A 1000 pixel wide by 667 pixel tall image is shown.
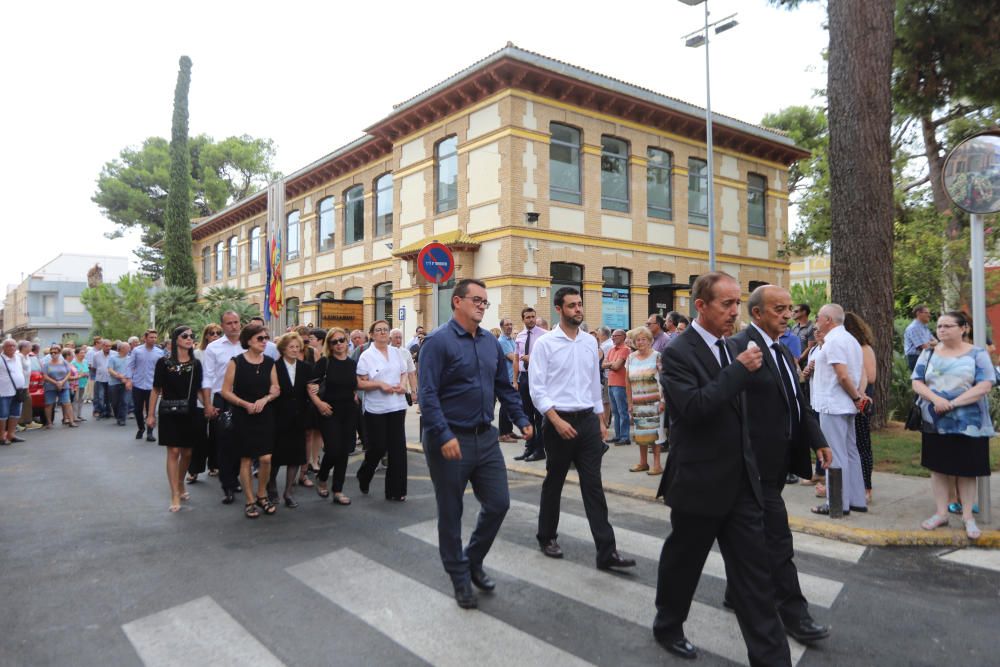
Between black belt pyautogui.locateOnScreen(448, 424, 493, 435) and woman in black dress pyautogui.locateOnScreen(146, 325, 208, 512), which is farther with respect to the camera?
woman in black dress pyautogui.locateOnScreen(146, 325, 208, 512)

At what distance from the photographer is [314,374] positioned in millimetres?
7297

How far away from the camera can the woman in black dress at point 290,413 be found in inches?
274

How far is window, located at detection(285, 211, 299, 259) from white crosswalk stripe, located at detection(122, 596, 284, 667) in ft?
92.5

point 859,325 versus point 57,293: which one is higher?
point 57,293

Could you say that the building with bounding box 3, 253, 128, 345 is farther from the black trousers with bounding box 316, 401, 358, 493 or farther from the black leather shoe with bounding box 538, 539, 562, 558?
the black leather shoe with bounding box 538, 539, 562, 558

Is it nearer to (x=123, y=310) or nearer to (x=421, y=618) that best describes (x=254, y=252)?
(x=123, y=310)

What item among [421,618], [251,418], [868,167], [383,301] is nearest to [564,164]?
[383,301]

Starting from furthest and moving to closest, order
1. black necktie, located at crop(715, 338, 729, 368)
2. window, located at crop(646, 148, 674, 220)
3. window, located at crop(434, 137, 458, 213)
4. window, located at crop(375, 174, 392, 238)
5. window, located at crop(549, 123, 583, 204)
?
window, located at crop(375, 174, 392, 238) → window, located at crop(646, 148, 674, 220) → window, located at crop(434, 137, 458, 213) → window, located at crop(549, 123, 583, 204) → black necktie, located at crop(715, 338, 729, 368)

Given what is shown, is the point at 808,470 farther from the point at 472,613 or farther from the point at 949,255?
the point at 949,255

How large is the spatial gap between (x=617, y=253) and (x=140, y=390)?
45.4ft

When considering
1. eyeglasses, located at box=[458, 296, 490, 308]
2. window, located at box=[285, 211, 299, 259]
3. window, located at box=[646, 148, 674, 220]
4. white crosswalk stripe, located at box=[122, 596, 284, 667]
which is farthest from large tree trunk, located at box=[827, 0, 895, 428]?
window, located at box=[285, 211, 299, 259]

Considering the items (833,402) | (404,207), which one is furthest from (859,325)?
(404,207)

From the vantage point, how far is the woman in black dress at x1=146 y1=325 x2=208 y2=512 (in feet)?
22.4

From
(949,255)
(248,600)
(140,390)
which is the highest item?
(949,255)
